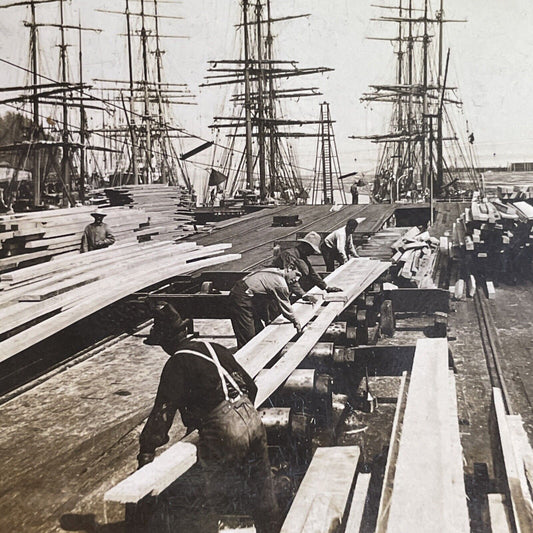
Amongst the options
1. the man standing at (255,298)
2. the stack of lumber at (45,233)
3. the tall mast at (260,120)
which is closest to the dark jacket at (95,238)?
the stack of lumber at (45,233)

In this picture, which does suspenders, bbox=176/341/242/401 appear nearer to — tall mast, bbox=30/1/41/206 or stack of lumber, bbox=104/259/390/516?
stack of lumber, bbox=104/259/390/516

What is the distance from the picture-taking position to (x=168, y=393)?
13.0 ft

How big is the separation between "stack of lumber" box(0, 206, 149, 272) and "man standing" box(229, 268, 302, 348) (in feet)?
10.8

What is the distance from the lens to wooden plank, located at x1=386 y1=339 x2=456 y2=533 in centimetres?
322

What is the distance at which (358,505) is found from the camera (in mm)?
4410

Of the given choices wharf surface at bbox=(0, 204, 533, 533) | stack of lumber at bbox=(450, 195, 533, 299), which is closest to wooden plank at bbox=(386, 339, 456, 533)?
wharf surface at bbox=(0, 204, 533, 533)

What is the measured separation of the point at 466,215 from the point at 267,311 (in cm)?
1252

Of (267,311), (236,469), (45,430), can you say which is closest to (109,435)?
(45,430)

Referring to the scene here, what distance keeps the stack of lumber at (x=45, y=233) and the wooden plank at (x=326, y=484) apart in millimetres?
5630

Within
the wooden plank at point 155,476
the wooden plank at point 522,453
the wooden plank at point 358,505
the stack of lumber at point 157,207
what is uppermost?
the stack of lumber at point 157,207

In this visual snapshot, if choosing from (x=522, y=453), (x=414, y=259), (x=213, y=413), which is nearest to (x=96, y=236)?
(x=213, y=413)

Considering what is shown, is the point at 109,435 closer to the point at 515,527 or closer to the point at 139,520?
the point at 139,520

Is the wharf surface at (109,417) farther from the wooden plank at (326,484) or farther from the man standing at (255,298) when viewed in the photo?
the man standing at (255,298)

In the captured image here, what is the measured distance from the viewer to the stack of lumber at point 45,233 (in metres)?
8.17
